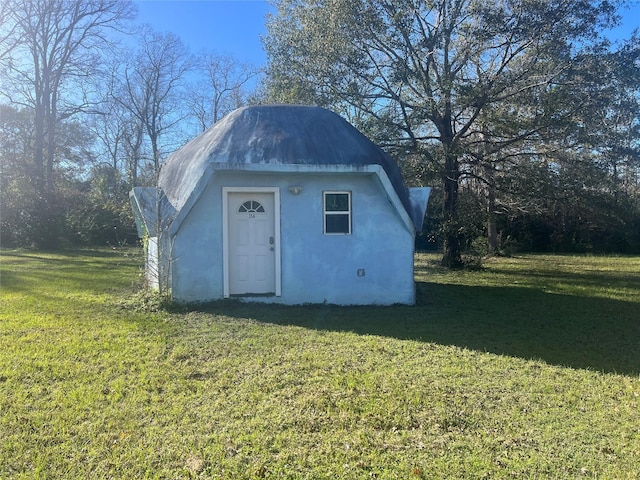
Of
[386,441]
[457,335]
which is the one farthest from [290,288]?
[386,441]

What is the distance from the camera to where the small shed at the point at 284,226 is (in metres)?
9.16

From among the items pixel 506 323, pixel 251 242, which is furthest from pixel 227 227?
pixel 506 323

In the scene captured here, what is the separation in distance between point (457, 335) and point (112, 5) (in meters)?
30.7

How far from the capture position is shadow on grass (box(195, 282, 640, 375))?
647cm

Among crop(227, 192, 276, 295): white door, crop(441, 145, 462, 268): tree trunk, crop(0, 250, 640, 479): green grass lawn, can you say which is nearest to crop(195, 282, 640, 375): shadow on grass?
crop(0, 250, 640, 479): green grass lawn

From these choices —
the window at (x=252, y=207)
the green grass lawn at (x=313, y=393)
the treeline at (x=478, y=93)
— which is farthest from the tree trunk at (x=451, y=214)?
the window at (x=252, y=207)

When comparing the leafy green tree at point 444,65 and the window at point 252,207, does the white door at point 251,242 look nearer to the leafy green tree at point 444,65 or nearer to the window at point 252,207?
the window at point 252,207

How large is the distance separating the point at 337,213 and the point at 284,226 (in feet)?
3.64

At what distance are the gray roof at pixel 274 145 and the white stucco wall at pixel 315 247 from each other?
13.4 inches

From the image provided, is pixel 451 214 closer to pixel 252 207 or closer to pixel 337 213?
pixel 337 213

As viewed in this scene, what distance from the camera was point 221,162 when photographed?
8.84 m

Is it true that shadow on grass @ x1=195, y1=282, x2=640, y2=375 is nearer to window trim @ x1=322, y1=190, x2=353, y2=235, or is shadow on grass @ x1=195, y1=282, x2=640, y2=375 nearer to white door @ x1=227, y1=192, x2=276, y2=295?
white door @ x1=227, y1=192, x2=276, y2=295

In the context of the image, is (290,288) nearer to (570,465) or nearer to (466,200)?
(570,465)

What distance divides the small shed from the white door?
2cm
